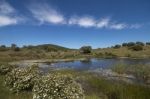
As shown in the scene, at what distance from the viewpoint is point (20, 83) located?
17.7 m

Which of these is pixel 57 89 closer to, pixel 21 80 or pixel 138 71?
pixel 21 80

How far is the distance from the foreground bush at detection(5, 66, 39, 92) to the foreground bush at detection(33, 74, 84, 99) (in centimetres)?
421

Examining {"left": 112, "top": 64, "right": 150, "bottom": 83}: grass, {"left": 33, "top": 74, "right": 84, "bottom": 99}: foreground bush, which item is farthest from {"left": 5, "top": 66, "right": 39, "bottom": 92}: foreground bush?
{"left": 112, "top": 64, "right": 150, "bottom": 83}: grass

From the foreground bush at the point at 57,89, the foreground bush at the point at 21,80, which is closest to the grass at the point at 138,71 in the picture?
the foreground bush at the point at 21,80

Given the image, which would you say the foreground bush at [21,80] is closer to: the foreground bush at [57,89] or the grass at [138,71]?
the foreground bush at [57,89]

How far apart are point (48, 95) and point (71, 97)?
48.3 inches

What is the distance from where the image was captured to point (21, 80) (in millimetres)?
17969

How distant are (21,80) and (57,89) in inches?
236

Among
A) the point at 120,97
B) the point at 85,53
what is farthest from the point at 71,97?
the point at 85,53

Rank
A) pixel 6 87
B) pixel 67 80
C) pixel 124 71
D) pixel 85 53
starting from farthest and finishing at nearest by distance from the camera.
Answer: pixel 85 53 < pixel 124 71 < pixel 6 87 < pixel 67 80

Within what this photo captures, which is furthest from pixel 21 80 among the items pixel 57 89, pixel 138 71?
pixel 138 71

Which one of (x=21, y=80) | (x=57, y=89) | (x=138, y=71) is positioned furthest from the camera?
(x=138, y=71)

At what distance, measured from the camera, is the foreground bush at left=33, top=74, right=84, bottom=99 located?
1271cm

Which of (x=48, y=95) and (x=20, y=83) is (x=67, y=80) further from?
(x=20, y=83)
